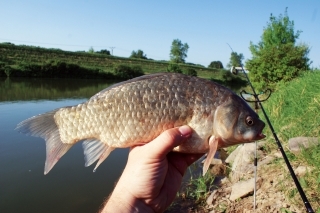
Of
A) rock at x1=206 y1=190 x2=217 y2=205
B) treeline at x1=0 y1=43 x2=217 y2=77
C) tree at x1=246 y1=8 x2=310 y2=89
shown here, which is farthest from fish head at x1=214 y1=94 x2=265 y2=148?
treeline at x1=0 y1=43 x2=217 y2=77

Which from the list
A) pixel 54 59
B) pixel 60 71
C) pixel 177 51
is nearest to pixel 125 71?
pixel 60 71

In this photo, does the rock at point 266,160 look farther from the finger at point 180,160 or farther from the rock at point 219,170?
the finger at point 180,160

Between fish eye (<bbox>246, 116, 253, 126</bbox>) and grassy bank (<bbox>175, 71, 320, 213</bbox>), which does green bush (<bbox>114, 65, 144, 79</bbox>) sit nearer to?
grassy bank (<bbox>175, 71, 320, 213</bbox>)

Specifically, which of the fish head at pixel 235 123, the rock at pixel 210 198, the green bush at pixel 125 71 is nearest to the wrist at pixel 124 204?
the fish head at pixel 235 123

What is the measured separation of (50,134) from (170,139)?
1.02 metres

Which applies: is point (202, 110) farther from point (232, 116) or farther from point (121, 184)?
point (121, 184)

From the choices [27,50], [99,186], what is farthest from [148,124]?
[27,50]

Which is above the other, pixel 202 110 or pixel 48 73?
pixel 202 110

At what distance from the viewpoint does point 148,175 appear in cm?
229

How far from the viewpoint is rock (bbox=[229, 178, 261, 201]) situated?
16.5 ft

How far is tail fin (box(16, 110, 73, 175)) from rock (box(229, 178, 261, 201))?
143 inches

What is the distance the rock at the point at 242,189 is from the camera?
5.03 metres

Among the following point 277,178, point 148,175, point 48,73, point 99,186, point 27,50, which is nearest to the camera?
point 148,175

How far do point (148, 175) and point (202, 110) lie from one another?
0.66 metres
